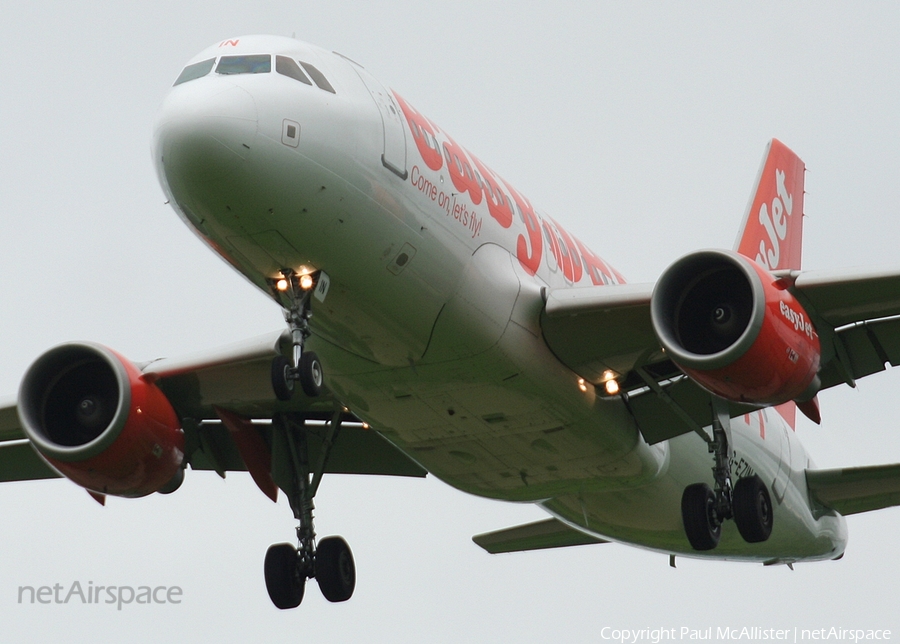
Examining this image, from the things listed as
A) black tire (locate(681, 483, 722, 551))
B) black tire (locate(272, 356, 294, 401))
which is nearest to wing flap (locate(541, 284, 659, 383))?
black tire (locate(681, 483, 722, 551))

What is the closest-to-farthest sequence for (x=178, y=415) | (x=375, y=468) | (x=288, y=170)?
1. (x=288, y=170)
2. (x=178, y=415)
3. (x=375, y=468)

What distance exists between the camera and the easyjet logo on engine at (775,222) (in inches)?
1143

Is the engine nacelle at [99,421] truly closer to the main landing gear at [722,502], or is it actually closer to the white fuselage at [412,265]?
the white fuselage at [412,265]

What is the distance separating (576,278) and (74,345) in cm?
718

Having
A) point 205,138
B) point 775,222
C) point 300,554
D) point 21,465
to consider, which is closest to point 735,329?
point 205,138

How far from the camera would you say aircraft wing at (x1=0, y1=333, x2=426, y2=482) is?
71.6 ft

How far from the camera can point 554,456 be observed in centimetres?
2142

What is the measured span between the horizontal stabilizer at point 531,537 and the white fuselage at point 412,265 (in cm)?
244

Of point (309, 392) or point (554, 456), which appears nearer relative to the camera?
point (309, 392)

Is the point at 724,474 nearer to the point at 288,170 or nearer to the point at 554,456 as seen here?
the point at 554,456

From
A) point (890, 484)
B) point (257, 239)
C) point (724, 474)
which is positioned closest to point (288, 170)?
point (257, 239)

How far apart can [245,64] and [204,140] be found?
1450 millimetres

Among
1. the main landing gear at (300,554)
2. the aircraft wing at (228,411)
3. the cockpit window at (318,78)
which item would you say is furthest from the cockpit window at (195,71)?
the main landing gear at (300,554)

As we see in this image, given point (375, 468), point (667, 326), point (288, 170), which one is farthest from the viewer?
point (375, 468)
